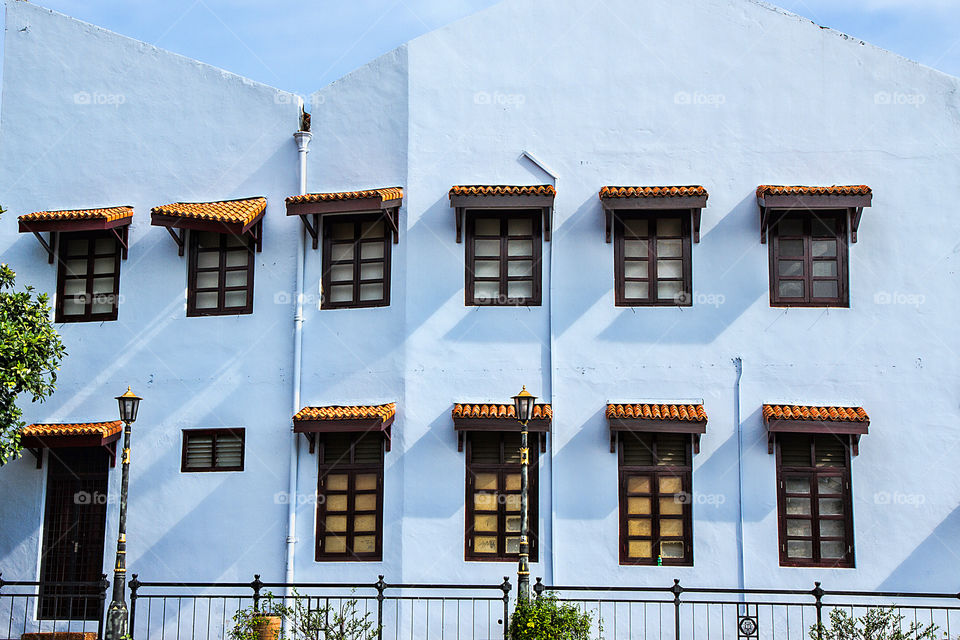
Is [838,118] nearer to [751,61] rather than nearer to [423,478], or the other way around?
[751,61]

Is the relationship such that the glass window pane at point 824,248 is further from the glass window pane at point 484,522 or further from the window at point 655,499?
the glass window pane at point 484,522

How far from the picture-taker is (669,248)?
1773 cm

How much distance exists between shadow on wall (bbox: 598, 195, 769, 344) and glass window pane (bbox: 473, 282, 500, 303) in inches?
68.8

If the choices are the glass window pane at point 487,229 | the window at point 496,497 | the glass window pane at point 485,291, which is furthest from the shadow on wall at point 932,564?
the glass window pane at point 487,229

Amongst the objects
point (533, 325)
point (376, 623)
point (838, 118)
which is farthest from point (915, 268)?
point (376, 623)

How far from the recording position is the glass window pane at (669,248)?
Result: 1770 centimetres

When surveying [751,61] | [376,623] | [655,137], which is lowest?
[376,623]

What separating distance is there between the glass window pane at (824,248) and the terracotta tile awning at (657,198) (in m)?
1.81

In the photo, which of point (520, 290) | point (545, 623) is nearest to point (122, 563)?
point (545, 623)

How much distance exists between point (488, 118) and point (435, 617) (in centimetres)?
763

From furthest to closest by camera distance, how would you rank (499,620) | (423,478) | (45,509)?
1. (45,509)
2. (423,478)
3. (499,620)

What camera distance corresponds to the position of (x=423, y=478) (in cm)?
1728

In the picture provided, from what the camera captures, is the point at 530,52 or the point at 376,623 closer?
the point at 376,623

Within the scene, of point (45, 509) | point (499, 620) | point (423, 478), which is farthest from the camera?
point (45, 509)
